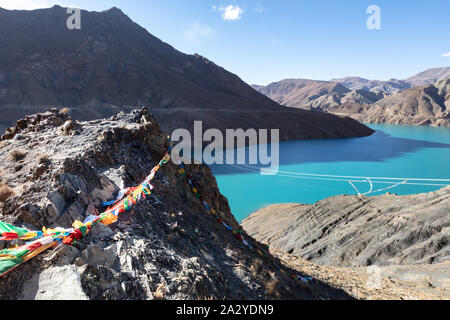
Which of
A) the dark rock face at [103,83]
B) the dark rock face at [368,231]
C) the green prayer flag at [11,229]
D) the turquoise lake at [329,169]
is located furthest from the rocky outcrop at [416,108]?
the green prayer flag at [11,229]

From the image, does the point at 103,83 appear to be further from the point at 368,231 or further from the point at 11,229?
the point at 11,229

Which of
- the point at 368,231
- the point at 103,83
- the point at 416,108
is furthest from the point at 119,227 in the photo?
the point at 416,108

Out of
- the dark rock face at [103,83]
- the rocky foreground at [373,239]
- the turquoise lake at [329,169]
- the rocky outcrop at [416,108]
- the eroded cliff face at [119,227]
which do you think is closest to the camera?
the eroded cliff face at [119,227]

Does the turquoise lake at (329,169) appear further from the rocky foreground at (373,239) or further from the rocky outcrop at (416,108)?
the rocky outcrop at (416,108)

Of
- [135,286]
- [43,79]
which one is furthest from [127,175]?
[43,79]

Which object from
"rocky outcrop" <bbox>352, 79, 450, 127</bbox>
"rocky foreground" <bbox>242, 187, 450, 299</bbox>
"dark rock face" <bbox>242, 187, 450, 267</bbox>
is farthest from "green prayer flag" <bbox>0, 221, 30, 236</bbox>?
"rocky outcrop" <bbox>352, 79, 450, 127</bbox>

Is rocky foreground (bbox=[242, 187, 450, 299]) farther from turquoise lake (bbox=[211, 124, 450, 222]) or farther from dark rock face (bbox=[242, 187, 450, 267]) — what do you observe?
turquoise lake (bbox=[211, 124, 450, 222])
